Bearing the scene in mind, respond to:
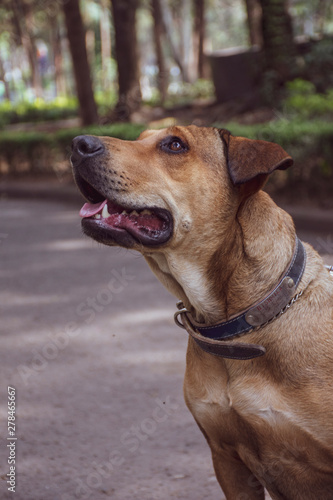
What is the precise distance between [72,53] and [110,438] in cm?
1407

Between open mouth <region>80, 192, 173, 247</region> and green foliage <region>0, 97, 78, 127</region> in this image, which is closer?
open mouth <region>80, 192, 173, 247</region>

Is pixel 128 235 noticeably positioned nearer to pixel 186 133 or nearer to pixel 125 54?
pixel 186 133

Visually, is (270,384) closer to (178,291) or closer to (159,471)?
(178,291)

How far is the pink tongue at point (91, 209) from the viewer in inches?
117

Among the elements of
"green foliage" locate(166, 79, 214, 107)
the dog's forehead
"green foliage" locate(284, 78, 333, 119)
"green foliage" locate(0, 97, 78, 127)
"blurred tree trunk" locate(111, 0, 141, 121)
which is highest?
the dog's forehead

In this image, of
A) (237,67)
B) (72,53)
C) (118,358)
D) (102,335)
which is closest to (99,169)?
(118,358)

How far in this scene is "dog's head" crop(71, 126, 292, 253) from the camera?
2.82m

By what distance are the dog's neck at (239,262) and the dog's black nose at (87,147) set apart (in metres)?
0.54

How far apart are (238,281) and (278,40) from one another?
14763mm

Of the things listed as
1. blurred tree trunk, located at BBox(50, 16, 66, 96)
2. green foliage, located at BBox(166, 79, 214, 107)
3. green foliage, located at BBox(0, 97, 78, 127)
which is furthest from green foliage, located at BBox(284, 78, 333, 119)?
blurred tree trunk, located at BBox(50, 16, 66, 96)

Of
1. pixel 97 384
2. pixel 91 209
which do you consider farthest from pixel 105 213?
pixel 97 384

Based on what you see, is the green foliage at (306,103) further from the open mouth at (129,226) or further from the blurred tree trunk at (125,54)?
the open mouth at (129,226)

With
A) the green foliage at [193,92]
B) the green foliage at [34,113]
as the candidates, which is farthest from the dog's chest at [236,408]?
the green foliage at [34,113]

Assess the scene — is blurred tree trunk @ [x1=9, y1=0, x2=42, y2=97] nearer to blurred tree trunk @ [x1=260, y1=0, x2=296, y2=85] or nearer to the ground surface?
blurred tree trunk @ [x1=260, y1=0, x2=296, y2=85]
